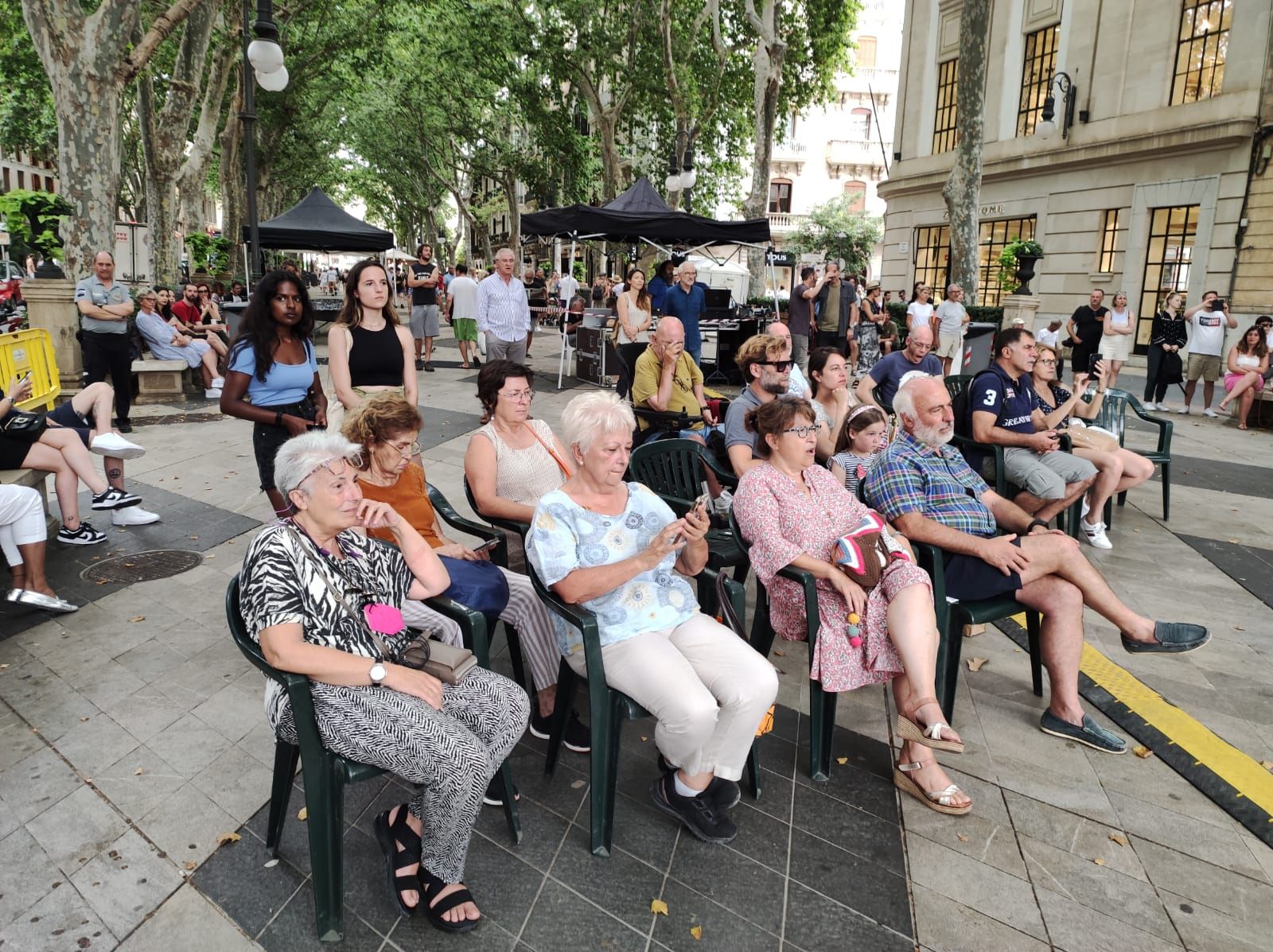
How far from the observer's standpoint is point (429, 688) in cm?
239

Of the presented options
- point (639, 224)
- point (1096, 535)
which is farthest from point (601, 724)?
point (639, 224)

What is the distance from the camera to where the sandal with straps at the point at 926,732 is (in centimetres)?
278

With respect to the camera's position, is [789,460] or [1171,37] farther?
[1171,37]

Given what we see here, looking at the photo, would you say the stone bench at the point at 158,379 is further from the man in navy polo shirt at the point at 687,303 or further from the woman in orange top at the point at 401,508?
the woman in orange top at the point at 401,508

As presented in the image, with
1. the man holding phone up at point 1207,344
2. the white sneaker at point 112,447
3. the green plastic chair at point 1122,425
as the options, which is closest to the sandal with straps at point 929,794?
the green plastic chair at point 1122,425

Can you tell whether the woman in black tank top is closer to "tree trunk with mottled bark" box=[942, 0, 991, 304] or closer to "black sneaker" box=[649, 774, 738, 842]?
"black sneaker" box=[649, 774, 738, 842]

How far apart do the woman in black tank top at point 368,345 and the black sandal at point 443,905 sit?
2.64 metres

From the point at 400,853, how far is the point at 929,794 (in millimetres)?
1815

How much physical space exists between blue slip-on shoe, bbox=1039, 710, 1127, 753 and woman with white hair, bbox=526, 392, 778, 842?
1467mm

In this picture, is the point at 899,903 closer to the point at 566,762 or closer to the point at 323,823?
the point at 566,762

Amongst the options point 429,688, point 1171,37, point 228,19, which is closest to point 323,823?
point 429,688

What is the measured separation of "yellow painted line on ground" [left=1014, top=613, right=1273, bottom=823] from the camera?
3.08 metres

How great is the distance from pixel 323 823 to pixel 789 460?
2.09m

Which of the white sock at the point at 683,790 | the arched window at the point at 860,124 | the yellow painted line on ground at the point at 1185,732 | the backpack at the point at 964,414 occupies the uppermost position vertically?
the arched window at the point at 860,124
